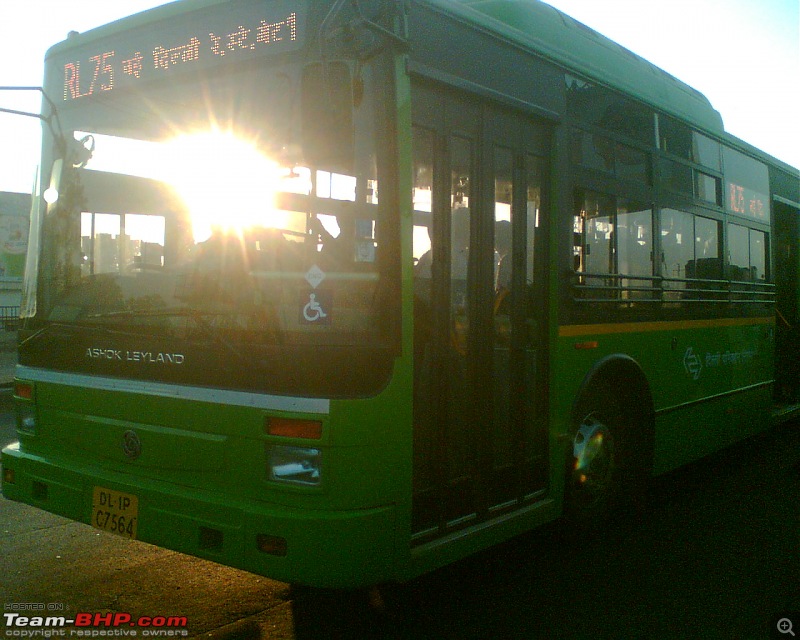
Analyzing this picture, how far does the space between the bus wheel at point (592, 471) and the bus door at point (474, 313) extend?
0.53 meters

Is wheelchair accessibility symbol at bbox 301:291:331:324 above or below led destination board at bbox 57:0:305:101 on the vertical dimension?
below

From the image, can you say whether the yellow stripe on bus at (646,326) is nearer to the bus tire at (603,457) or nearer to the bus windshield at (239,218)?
the bus tire at (603,457)

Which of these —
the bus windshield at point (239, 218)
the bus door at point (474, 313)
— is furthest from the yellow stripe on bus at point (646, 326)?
the bus windshield at point (239, 218)

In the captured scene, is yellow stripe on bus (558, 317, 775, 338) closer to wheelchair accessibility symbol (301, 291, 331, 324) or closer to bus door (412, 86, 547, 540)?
bus door (412, 86, 547, 540)

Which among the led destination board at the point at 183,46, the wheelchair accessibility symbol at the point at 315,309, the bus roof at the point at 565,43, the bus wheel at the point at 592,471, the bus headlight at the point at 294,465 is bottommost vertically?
the bus wheel at the point at 592,471

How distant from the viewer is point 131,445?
13.1 feet

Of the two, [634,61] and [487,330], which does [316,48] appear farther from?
[634,61]

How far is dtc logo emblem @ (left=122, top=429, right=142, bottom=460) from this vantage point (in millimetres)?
3971

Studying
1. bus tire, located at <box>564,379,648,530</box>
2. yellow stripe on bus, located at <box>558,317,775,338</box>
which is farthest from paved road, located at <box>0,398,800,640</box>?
yellow stripe on bus, located at <box>558,317,775,338</box>

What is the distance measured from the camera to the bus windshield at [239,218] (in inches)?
→ 142

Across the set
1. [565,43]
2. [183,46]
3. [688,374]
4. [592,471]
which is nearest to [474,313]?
[592,471]

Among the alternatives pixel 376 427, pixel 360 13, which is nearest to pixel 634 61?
pixel 360 13

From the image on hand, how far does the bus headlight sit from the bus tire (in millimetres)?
2114

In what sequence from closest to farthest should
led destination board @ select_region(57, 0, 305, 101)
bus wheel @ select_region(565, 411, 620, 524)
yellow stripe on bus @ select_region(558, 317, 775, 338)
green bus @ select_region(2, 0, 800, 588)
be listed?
green bus @ select_region(2, 0, 800, 588) → led destination board @ select_region(57, 0, 305, 101) → yellow stripe on bus @ select_region(558, 317, 775, 338) → bus wheel @ select_region(565, 411, 620, 524)
